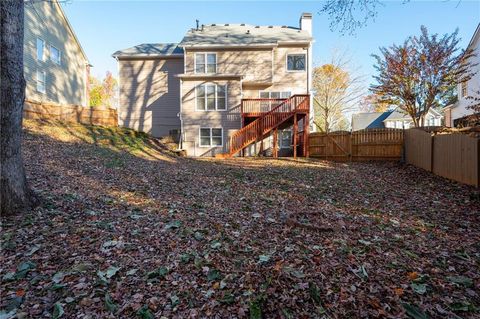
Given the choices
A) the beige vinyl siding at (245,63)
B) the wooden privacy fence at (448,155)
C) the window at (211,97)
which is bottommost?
the wooden privacy fence at (448,155)

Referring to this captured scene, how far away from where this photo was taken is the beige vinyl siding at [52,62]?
15.2m

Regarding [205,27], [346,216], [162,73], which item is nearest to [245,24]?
[205,27]

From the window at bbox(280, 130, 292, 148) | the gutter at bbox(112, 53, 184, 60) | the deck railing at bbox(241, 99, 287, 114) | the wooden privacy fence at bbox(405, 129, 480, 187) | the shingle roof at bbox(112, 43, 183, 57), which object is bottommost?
the wooden privacy fence at bbox(405, 129, 480, 187)

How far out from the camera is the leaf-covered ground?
243 centimetres

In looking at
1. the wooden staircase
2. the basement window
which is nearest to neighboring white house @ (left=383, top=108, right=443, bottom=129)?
the wooden staircase

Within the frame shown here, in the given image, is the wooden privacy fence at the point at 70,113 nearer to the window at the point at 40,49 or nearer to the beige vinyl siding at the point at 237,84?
the beige vinyl siding at the point at 237,84

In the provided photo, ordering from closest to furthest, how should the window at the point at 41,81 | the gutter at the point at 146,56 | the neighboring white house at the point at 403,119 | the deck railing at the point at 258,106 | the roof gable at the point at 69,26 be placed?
the window at the point at 41,81
the deck railing at the point at 258,106
the roof gable at the point at 69,26
the gutter at the point at 146,56
the neighboring white house at the point at 403,119

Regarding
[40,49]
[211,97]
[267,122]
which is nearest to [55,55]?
[40,49]

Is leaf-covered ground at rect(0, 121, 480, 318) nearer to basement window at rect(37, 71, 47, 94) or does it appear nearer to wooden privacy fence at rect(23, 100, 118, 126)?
wooden privacy fence at rect(23, 100, 118, 126)

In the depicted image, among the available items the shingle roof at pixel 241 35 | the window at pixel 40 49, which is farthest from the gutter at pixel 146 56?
the window at pixel 40 49

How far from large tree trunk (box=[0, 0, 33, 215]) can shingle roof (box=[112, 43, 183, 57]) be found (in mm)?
16101

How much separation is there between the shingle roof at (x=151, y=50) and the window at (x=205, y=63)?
2.23 m

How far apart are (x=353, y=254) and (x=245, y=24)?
20.7m

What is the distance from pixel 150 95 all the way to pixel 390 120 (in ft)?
85.2
